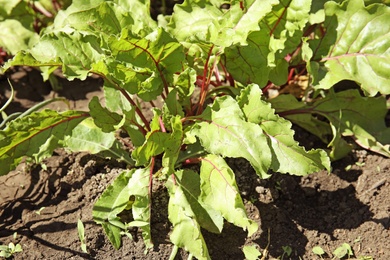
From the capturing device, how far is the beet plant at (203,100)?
8.83ft

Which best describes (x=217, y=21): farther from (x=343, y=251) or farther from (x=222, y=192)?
(x=343, y=251)

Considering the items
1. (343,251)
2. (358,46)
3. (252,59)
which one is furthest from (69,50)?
(343,251)

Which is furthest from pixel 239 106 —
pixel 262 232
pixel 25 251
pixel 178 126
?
pixel 25 251

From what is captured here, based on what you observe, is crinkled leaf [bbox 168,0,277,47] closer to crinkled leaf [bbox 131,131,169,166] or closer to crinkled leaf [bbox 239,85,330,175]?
crinkled leaf [bbox 239,85,330,175]

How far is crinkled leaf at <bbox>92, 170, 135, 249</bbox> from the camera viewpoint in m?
2.77

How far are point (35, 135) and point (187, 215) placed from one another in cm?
85

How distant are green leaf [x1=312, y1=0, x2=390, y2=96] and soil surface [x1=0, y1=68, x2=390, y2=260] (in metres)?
0.49

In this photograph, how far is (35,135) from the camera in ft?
9.37

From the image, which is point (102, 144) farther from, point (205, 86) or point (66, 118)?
point (205, 86)

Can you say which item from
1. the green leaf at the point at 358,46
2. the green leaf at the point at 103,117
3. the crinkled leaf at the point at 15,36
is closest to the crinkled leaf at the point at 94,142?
the green leaf at the point at 103,117

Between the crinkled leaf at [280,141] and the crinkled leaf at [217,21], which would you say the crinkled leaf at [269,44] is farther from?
the crinkled leaf at [280,141]

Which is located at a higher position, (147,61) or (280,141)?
(147,61)

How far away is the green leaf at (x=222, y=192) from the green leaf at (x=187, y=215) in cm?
8

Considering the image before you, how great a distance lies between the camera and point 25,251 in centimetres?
278
